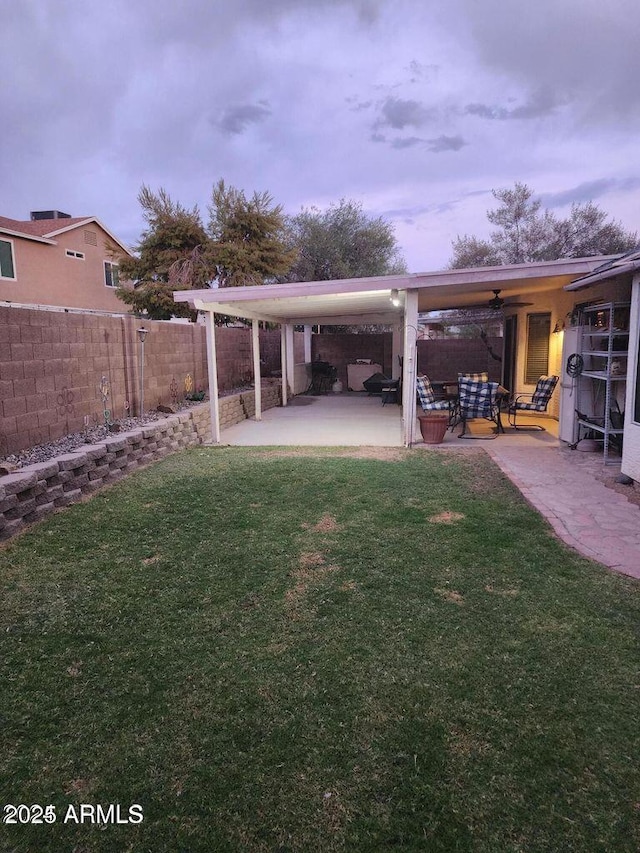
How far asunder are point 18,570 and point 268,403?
9585 millimetres

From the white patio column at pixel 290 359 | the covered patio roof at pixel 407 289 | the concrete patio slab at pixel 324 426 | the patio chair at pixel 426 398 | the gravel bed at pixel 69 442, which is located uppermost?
A: the covered patio roof at pixel 407 289

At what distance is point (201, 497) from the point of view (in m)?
5.35

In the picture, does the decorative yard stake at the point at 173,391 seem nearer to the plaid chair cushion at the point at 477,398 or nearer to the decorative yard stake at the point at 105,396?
the decorative yard stake at the point at 105,396

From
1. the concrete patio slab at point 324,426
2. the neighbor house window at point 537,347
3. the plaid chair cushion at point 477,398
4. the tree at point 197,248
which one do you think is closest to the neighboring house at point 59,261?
the tree at point 197,248

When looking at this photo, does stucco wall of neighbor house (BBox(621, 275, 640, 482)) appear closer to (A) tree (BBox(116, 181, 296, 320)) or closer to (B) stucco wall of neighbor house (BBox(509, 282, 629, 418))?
(B) stucco wall of neighbor house (BBox(509, 282, 629, 418))

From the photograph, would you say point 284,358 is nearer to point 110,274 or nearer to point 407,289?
point 407,289

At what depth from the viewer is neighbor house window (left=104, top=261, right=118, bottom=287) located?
20.1m

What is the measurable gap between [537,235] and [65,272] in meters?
17.8

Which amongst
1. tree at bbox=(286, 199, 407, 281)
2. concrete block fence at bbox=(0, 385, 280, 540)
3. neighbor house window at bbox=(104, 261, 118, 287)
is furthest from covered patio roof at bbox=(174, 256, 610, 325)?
neighbor house window at bbox=(104, 261, 118, 287)

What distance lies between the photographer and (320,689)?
2369 millimetres

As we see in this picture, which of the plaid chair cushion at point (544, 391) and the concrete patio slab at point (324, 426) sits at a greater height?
the plaid chair cushion at point (544, 391)

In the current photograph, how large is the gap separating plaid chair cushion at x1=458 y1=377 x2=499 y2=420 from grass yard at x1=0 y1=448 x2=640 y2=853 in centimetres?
410

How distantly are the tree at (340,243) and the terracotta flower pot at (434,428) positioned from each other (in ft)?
47.3

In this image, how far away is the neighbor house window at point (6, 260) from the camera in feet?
50.7
